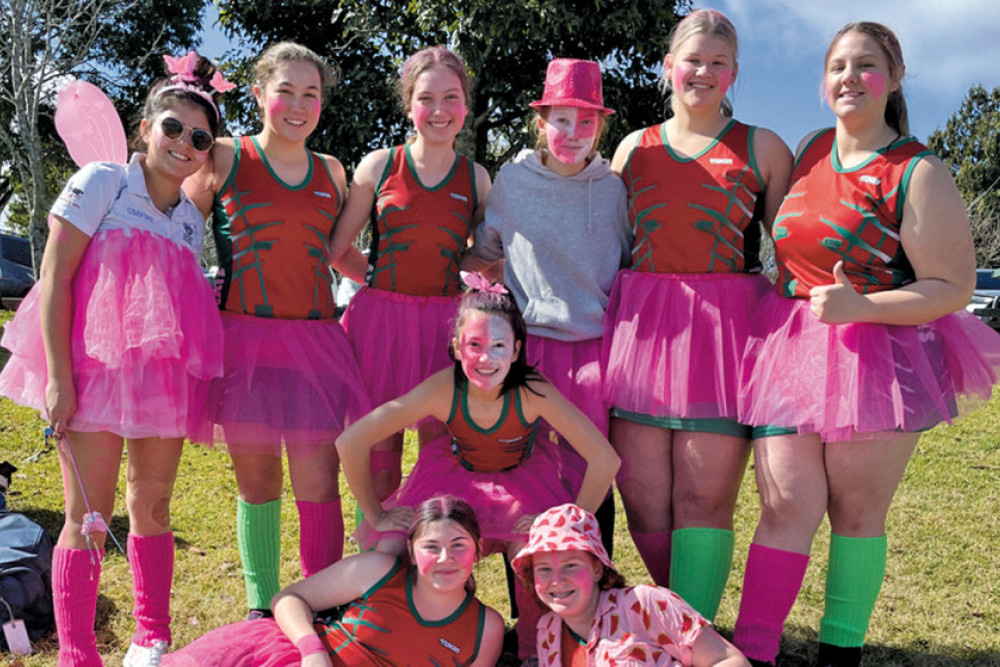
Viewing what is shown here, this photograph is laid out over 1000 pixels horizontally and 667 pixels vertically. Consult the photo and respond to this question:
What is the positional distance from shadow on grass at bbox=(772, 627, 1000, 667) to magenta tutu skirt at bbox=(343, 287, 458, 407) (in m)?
1.82

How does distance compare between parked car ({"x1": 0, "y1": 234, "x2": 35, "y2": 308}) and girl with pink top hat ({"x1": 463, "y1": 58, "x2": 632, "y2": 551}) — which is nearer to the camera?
girl with pink top hat ({"x1": 463, "y1": 58, "x2": 632, "y2": 551})

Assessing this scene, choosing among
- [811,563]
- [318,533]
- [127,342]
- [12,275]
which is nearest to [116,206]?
[127,342]

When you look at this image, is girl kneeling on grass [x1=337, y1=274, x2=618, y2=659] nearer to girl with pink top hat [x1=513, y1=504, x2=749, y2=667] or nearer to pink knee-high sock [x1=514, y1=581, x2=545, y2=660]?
pink knee-high sock [x1=514, y1=581, x2=545, y2=660]

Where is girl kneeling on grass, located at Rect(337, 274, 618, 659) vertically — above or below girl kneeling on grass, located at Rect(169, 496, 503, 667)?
above

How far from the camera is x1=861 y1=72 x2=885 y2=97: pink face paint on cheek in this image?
263cm

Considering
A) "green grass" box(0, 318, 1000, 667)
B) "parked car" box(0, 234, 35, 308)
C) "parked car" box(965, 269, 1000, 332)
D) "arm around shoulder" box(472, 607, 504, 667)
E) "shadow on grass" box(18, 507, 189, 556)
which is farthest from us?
"parked car" box(0, 234, 35, 308)

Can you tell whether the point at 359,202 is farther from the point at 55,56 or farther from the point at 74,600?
the point at 55,56

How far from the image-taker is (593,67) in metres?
3.10

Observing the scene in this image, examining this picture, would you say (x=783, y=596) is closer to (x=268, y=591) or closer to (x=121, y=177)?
(x=268, y=591)

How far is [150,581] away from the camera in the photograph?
296 centimetres

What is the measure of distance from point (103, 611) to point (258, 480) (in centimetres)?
118

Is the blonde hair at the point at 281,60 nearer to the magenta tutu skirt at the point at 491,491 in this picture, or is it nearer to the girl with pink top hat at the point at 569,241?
the girl with pink top hat at the point at 569,241

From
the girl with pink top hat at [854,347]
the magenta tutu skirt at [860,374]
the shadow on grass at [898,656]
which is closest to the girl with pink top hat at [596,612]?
the girl with pink top hat at [854,347]

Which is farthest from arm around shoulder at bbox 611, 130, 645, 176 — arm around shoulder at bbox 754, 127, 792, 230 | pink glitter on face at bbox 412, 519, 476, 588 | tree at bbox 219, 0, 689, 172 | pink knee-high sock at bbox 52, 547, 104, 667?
tree at bbox 219, 0, 689, 172
